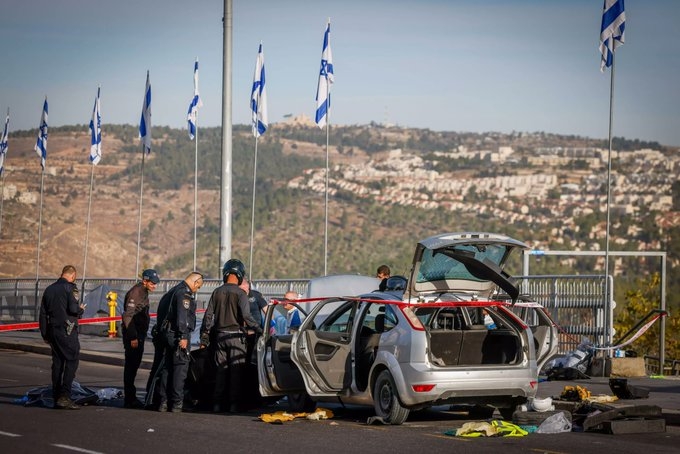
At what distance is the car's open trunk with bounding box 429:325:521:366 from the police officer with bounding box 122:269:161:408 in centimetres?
442

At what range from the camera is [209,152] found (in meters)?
184

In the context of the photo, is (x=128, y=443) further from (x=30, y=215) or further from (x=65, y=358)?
(x=30, y=215)

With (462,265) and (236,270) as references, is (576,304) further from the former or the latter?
(462,265)

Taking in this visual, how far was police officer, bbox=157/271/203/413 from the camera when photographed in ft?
53.3

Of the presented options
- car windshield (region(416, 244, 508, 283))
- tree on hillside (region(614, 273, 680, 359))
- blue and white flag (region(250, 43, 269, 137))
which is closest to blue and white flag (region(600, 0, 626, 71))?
car windshield (region(416, 244, 508, 283))

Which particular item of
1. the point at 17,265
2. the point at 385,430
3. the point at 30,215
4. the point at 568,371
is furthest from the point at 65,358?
the point at 30,215

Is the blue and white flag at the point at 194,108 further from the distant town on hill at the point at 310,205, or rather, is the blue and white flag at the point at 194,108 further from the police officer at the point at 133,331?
the distant town on hill at the point at 310,205

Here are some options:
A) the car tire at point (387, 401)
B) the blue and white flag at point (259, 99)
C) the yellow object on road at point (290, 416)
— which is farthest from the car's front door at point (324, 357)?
the blue and white flag at point (259, 99)

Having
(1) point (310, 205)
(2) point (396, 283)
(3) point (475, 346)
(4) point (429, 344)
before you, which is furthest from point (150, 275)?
(1) point (310, 205)

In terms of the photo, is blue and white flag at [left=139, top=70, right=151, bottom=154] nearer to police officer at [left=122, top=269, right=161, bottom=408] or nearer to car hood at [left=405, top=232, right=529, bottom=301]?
police officer at [left=122, top=269, right=161, bottom=408]

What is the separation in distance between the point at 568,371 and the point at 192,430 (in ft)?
A: 28.2

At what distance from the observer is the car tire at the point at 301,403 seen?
16328 millimetres

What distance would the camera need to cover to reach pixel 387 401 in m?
14.8

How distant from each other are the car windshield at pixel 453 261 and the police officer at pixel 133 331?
4.13m
